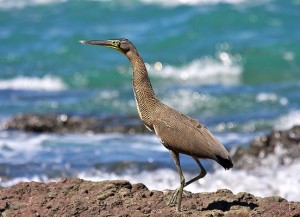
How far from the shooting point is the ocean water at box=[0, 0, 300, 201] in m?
11.6

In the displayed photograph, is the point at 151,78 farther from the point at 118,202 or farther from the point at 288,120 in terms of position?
the point at 118,202

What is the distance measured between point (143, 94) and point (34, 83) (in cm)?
1562

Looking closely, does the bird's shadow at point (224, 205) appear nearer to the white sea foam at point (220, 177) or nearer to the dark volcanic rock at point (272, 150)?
the white sea foam at point (220, 177)

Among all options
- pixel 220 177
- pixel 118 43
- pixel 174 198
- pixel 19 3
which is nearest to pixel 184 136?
pixel 174 198

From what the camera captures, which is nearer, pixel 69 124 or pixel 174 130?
pixel 174 130

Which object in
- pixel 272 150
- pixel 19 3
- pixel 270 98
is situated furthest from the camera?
pixel 19 3

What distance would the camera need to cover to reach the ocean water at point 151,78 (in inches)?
457

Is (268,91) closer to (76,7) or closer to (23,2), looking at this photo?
(76,7)

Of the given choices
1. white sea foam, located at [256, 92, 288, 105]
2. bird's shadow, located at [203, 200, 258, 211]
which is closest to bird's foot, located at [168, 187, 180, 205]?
bird's shadow, located at [203, 200, 258, 211]

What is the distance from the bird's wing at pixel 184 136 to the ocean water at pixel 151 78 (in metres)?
3.97

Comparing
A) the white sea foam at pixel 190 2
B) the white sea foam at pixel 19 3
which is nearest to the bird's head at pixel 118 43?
the white sea foam at pixel 190 2

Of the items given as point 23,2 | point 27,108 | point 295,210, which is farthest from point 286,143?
point 23,2

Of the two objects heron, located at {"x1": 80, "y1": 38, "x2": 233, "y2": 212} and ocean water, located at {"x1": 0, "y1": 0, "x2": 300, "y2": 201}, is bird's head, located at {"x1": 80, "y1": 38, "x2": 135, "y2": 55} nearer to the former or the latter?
heron, located at {"x1": 80, "y1": 38, "x2": 233, "y2": 212}

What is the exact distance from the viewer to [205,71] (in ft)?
76.0
